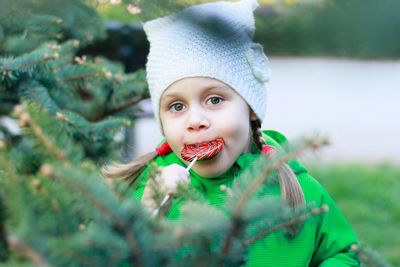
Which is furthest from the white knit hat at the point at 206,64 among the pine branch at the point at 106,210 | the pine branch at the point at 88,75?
the pine branch at the point at 106,210

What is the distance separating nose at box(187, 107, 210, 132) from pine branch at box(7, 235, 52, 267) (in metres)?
1.03

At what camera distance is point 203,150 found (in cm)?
179

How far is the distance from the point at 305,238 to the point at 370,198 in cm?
338

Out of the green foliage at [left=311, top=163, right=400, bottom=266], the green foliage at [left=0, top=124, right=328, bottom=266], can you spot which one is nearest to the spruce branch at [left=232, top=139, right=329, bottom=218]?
the green foliage at [left=0, top=124, right=328, bottom=266]

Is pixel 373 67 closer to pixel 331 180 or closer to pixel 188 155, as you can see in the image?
pixel 188 155

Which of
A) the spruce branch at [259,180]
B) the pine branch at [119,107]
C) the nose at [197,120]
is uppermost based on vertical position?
the spruce branch at [259,180]

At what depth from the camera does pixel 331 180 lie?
530 cm

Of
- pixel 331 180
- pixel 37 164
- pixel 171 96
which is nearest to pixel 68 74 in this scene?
pixel 171 96

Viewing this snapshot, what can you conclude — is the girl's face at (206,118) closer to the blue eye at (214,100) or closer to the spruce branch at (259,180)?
the blue eye at (214,100)

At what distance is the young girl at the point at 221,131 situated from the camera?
1.78 meters

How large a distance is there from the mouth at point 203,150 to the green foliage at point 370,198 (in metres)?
2.32

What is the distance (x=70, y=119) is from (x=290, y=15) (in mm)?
1480

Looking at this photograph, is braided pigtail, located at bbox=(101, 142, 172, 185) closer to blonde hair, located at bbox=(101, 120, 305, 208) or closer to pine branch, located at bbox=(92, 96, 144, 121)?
blonde hair, located at bbox=(101, 120, 305, 208)

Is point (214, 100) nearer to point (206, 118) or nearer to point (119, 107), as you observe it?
point (206, 118)
